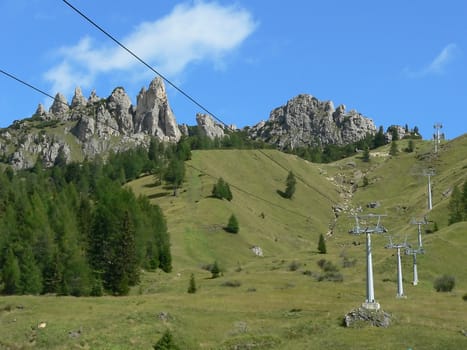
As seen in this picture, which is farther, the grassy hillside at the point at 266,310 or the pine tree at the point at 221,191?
the pine tree at the point at 221,191

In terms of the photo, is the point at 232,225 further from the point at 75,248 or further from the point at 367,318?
the point at 367,318

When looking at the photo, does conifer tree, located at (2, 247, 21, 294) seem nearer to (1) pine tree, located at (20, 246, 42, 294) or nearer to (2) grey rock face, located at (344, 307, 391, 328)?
(1) pine tree, located at (20, 246, 42, 294)

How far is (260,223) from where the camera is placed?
179500mm

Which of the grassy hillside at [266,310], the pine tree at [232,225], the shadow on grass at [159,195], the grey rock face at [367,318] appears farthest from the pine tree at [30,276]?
the shadow on grass at [159,195]

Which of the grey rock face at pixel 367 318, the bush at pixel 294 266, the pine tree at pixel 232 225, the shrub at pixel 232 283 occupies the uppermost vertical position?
the pine tree at pixel 232 225

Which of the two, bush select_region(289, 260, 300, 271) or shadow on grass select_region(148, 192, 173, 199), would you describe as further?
shadow on grass select_region(148, 192, 173, 199)

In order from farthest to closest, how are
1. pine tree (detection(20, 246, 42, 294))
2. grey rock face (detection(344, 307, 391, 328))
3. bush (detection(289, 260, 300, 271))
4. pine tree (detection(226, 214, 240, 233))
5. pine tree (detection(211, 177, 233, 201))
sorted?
pine tree (detection(211, 177, 233, 201))
pine tree (detection(226, 214, 240, 233))
bush (detection(289, 260, 300, 271))
pine tree (detection(20, 246, 42, 294))
grey rock face (detection(344, 307, 391, 328))

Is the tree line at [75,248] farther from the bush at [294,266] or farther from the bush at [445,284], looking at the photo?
the bush at [445,284]

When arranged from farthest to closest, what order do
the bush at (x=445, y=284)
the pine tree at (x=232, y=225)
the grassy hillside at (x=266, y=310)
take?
the pine tree at (x=232, y=225), the bush at (x=445, y=284), the grassy hillside at (x=266, y=310)

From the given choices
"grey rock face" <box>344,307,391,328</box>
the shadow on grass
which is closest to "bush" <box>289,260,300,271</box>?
"grey rock face" <box>344,307,391,328</box>

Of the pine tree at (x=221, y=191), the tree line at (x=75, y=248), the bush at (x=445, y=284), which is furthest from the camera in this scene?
the pine tree at (x=221, y=191)

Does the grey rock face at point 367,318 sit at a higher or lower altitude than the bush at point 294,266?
lower

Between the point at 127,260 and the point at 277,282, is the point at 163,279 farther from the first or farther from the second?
the point at 277,282

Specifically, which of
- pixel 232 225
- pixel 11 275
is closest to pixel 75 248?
pixel 11 275
